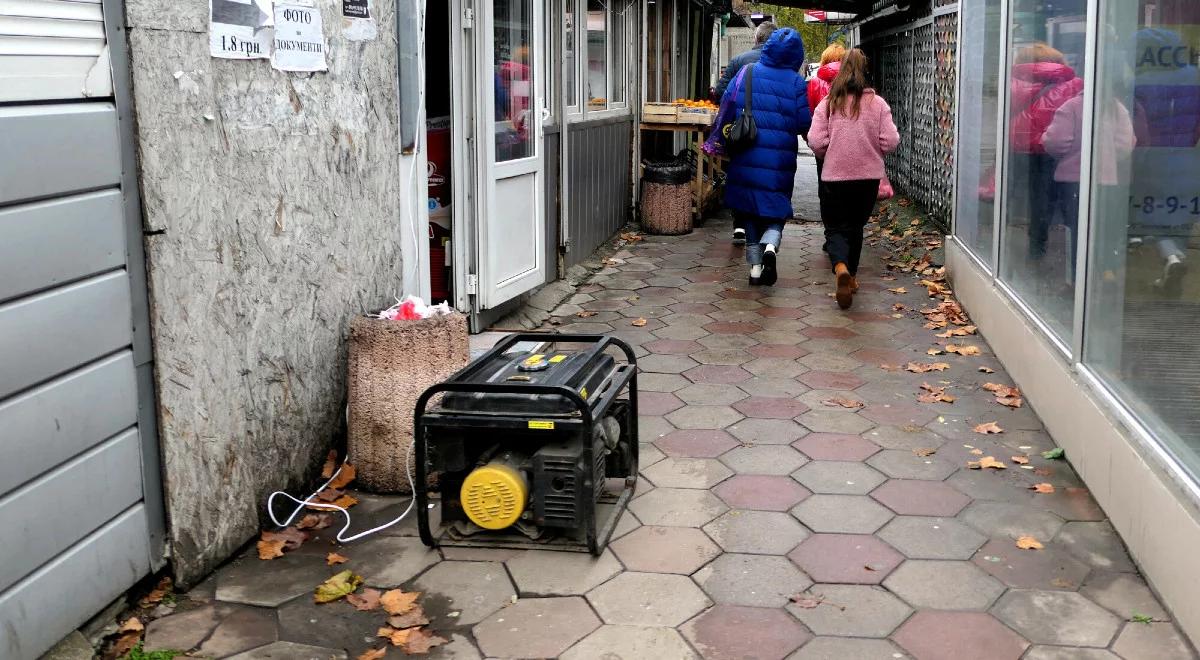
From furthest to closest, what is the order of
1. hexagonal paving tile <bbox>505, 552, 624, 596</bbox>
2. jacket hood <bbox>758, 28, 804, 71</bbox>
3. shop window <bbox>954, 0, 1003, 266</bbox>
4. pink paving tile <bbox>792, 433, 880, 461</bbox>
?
1. jacket hood <bbox>758, 28, 804, 71</bbox>
2. shop window <bbox>954, 0, 1003, 266</bbox>
3. pink paving tile <bbox>792, 433, 880, 461</bbox>
4. hexagonal paving tile <bbox>505, 552, 624, 596</bbox>

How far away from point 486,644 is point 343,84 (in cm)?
246

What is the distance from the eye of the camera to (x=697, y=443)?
5.17 metres

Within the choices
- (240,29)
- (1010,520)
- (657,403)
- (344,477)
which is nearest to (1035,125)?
(657,403)

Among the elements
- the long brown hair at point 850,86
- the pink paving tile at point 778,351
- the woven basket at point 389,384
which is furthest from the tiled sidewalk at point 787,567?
the long brown hair at point 850,86

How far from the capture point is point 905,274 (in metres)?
9.20

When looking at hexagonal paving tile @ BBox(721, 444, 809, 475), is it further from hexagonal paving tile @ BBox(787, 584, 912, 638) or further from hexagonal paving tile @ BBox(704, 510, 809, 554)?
hexagonal paving tile @ BBox(787, 584, 912, 638)

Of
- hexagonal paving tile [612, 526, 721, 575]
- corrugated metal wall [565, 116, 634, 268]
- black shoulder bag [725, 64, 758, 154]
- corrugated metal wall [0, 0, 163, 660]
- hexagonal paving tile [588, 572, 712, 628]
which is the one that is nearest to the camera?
corrugated metal wall [0, 0, 163, 660]

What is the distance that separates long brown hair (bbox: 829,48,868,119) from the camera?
7.80 m

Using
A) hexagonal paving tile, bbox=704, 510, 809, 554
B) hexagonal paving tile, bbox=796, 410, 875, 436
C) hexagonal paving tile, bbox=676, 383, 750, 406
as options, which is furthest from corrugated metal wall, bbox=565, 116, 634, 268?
hexagonal paving tile, bbox=704, 510, 809, 554

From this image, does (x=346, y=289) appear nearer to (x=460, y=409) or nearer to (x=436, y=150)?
(x=460, y=409)

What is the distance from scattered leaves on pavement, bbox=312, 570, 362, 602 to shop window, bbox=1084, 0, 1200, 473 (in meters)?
2.61

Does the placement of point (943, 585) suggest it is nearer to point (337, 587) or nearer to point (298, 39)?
point (337, 587)

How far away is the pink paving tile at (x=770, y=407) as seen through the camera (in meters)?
5.57

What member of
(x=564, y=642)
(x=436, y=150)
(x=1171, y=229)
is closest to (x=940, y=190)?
(x=436, y=150)
